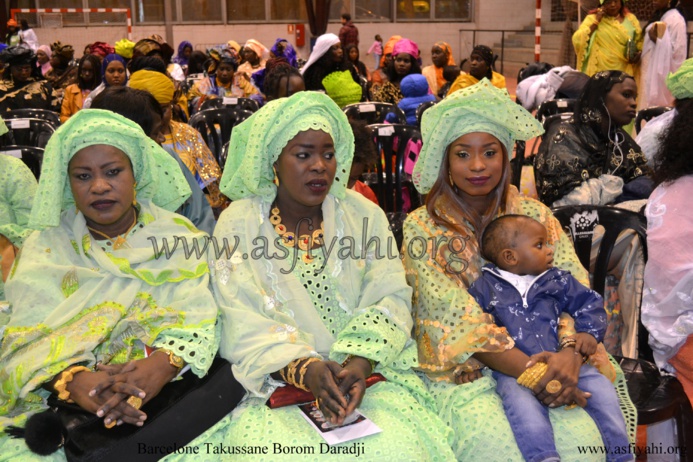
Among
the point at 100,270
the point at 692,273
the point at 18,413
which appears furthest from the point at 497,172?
the point at 18,413

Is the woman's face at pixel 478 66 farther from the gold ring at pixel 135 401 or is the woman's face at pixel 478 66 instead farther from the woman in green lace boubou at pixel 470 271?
the gold ring at pixel 135 401

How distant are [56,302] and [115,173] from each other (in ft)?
1.46

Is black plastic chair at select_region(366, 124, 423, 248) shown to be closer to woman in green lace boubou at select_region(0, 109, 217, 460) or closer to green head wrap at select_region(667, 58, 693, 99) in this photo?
green head wrap at select_region(667, 58, 693, 99)

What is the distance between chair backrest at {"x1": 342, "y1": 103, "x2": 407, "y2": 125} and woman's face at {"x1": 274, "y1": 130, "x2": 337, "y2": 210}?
3.35m

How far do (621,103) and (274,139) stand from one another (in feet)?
8.48

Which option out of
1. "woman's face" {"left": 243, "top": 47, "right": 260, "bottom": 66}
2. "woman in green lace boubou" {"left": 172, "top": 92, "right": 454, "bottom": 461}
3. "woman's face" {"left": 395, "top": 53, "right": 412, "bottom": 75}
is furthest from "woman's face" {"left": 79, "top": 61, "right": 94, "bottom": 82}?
"woman in green lace boubou" {"left": 172, "top": 92, "right": 454, "bottom": 461}

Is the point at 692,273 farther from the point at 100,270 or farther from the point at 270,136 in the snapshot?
the point at 100,270

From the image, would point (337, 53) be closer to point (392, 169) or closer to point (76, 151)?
point (392, 169)

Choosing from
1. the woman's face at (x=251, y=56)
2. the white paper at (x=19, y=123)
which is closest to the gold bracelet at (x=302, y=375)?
the white paper at (x=19, y=123)

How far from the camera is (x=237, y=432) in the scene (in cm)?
202

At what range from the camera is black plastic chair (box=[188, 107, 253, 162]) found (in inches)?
206

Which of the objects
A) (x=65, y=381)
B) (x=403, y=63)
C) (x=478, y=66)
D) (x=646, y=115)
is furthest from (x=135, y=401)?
(x=478, y=66)

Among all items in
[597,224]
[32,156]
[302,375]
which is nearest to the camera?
[302,375]

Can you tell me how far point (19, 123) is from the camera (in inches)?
184
